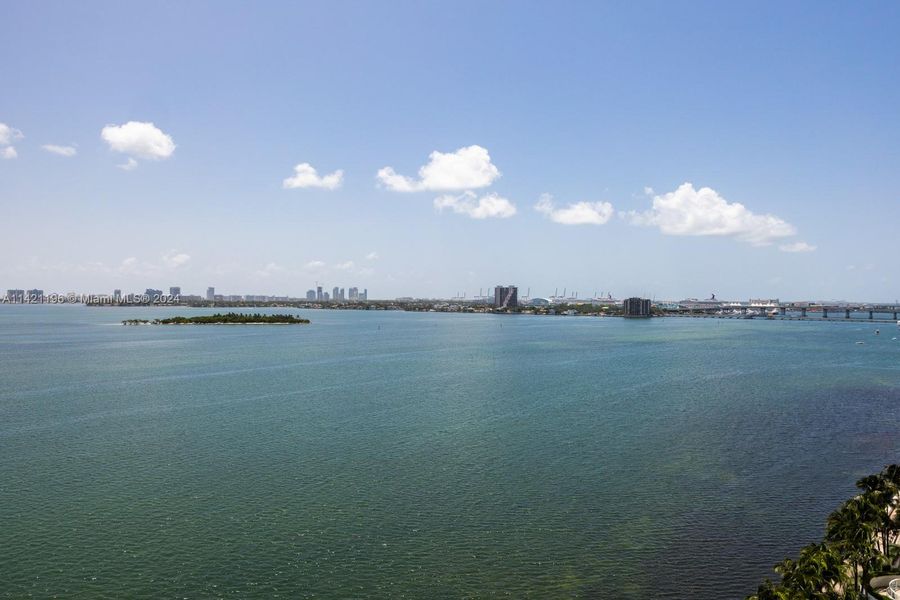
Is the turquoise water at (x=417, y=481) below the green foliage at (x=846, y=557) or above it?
below

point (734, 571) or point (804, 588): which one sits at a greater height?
point (804, 588)

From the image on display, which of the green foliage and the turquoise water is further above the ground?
the green foliage

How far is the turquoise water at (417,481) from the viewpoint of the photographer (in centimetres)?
1892

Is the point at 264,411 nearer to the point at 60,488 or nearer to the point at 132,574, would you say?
the point at 60,488

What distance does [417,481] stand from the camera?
27891 millimetres

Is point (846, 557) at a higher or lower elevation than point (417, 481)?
higher

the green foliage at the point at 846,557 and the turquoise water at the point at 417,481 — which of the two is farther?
the turquoise water at the point at 417,481

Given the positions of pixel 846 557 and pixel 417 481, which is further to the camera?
pixel 417 481

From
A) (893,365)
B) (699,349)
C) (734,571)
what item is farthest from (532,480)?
(699,349)

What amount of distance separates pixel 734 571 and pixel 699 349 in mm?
88737

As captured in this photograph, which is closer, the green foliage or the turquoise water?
the green foliage

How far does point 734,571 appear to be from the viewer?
19312 millimetres

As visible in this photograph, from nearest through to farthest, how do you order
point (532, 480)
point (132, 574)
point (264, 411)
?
point (132, 574), point (532, 480), point (264, 411)

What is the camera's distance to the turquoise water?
1892 centimetres
